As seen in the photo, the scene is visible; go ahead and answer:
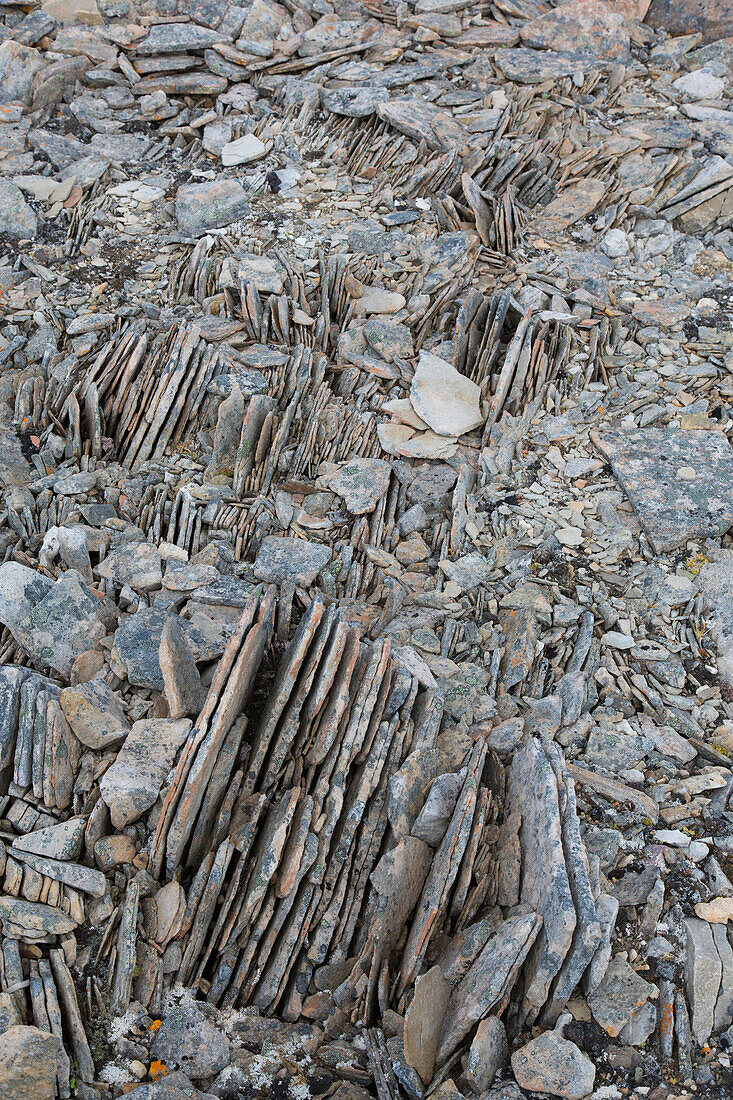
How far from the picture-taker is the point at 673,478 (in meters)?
6.90

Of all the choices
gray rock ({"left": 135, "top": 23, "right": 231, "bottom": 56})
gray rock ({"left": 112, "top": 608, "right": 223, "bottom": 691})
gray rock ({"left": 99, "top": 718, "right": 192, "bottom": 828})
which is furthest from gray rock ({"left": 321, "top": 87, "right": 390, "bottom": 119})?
gray rock ({"left": 99, "top": 718, "right": 192, "bottom": 828})

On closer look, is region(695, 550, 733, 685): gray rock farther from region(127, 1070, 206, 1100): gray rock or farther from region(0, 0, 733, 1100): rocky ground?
region(127, 1070, 206, 1100): gray rock

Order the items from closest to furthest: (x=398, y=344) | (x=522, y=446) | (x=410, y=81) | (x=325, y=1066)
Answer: (x=325, y=1066) < (x=522, y=446) < (x=398, y=344) < (x=410, y=81)

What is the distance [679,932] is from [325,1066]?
1.98 m

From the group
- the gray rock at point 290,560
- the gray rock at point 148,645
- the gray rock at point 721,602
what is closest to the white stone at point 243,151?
the gray rock at point 290,560

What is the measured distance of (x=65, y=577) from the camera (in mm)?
5793

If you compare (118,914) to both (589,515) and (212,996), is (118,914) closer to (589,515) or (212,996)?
(212,996)

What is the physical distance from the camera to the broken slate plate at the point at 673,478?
6.55 metres

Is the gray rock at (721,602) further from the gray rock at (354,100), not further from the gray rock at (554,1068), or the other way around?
the gray rock at (354,100)

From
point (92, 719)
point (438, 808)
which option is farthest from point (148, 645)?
point (438, 808)

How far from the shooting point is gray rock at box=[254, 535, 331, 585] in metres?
6.32

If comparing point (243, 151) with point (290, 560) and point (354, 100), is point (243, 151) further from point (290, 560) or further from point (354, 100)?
point (290, 560)

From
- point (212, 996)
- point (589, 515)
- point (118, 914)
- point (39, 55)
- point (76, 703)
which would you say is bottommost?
point (212, 996)

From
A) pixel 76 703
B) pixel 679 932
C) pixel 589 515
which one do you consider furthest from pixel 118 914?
pixel 589 515
